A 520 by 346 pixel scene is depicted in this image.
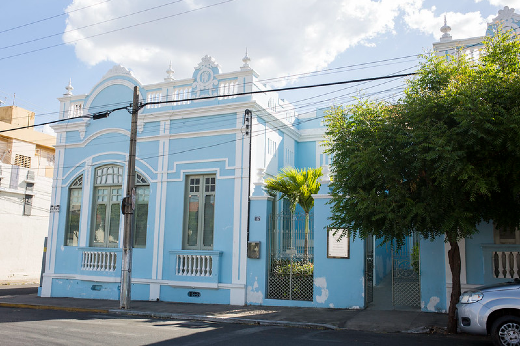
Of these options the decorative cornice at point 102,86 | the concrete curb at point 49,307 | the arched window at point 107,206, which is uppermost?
the decorative cornice at point 102,86

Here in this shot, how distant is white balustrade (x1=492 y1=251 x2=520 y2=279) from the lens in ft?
35.2

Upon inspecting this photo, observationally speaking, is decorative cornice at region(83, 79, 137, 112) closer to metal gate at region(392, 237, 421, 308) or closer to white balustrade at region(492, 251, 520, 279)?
metal gate at region(392, 237, 421, 308)

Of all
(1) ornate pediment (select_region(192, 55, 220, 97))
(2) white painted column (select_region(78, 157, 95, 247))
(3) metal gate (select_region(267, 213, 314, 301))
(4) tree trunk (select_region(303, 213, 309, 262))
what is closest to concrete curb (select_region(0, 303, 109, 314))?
(2) white painted column (select_region(78, 157, 95, 247))

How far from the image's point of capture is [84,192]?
1717cm

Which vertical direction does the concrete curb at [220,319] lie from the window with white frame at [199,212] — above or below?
below

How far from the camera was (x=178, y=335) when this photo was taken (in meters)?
9.28

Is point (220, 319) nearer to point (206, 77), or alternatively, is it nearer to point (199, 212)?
point (199, 212)

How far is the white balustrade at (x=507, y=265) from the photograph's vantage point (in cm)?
1073

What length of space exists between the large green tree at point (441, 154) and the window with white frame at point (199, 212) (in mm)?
6017

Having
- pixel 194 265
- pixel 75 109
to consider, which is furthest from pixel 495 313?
pixel 75 109

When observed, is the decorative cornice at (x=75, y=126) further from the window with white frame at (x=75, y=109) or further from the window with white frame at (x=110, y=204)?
the window with white frame at (x=110, y=204)

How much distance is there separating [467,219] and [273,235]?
642 centimetres

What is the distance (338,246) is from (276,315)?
2.55 m

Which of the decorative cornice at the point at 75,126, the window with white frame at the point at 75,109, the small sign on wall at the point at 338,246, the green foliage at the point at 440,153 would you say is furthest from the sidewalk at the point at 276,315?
the window with white frame at the point at 75,109
